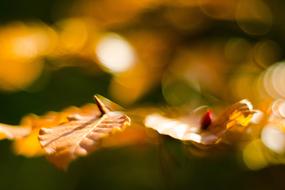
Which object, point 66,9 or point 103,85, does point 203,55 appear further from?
point 66,9

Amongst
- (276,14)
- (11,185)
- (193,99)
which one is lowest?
(11,185)

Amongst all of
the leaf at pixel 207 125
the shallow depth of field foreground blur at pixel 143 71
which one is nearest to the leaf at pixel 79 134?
the leaf at pixel 207 125

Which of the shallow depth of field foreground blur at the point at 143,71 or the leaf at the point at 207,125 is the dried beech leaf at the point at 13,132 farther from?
the shallow depth of field foreground blur at the point at 143,71

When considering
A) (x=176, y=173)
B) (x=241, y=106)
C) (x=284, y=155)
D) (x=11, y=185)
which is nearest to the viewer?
(x=241, y=106)

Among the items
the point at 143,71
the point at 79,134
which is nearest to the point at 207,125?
the point at 79,134

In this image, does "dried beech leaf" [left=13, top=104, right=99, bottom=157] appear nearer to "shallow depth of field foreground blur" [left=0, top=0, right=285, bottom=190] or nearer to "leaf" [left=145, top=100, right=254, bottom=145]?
"leaf" [left=145, top=100, right=254, bottom=145]

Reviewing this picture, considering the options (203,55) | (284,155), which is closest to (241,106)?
(284,155)

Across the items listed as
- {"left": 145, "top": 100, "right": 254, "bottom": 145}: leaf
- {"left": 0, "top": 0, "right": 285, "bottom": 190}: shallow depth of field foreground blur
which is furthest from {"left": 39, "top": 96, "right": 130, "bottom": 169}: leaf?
{"left": 0, "top": 0, "right": 285, "bottom": 190}: shallow depth of field foreground blur
